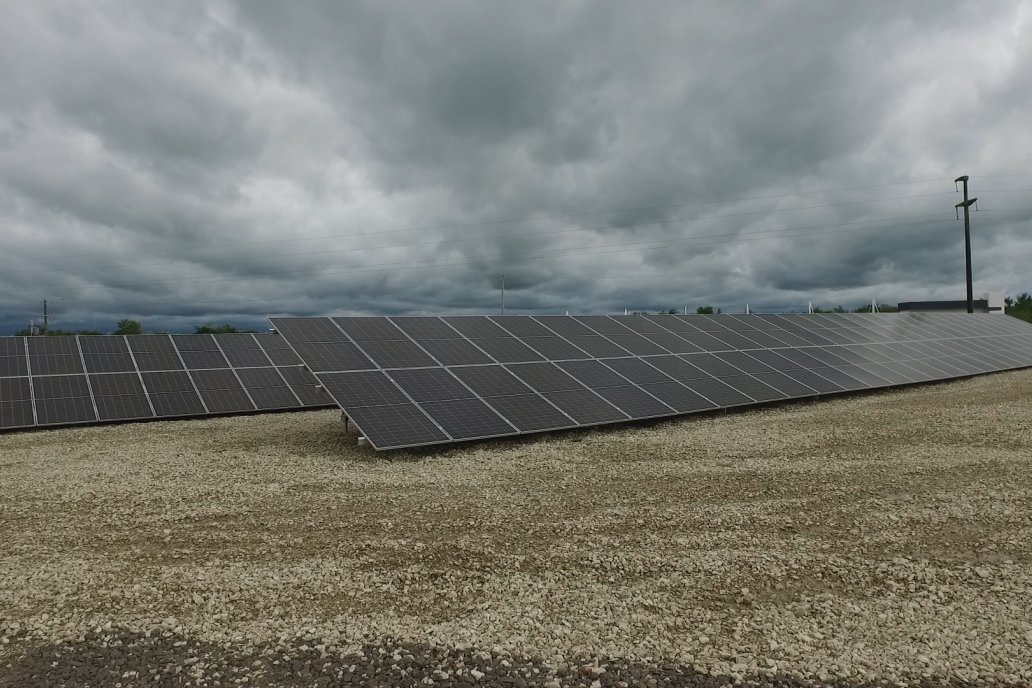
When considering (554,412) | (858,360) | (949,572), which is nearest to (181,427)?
(554,412)

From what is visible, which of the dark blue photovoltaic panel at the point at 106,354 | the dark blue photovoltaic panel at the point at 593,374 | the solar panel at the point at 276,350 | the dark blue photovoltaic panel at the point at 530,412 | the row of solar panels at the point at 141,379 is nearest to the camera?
the dark blue photovoltaic panel at the point at 530,412

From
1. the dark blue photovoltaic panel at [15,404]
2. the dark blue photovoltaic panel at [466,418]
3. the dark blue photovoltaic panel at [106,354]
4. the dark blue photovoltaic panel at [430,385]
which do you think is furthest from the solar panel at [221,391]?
the dark blue photovoltaic panel at [466,418]

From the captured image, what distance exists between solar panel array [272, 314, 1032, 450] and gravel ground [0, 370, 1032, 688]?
5.34 ft

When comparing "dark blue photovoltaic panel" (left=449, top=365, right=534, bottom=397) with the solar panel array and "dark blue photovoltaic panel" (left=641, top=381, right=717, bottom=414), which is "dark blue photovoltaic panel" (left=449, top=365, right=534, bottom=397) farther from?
"dark blue photovoltaic panel" (left=641, top=381, right=717, bottom=414)

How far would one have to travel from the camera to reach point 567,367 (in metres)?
19.3

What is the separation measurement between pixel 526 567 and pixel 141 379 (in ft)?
65.9

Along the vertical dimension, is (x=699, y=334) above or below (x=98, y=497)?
above

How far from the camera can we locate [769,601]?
21.5 ft

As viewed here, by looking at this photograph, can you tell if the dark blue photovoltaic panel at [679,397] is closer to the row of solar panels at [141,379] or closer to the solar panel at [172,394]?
the row of solar panels at [141,379]

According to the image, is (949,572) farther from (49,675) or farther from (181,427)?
(181,427)

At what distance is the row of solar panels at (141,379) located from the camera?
19.3 metres

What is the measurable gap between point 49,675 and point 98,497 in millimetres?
6494

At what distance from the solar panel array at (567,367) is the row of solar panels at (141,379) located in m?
2.98

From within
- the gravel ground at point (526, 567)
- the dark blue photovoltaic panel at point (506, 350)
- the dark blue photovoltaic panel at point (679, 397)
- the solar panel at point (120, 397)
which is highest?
the dark blue photovoltaic panel at point (506, 350)
